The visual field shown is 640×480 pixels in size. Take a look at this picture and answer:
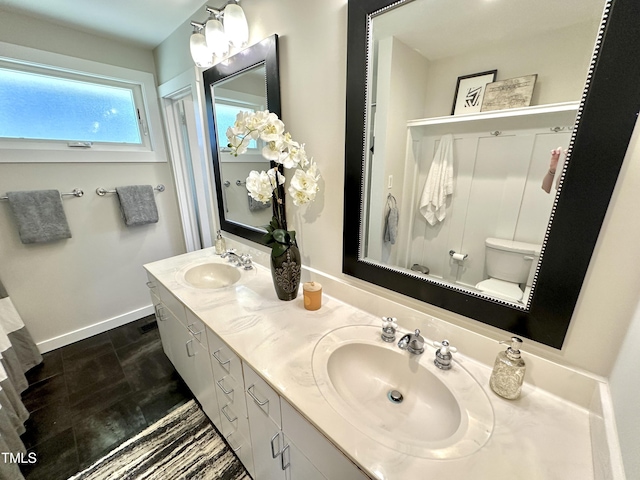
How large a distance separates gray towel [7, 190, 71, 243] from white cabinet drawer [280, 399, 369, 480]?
2.06 metres

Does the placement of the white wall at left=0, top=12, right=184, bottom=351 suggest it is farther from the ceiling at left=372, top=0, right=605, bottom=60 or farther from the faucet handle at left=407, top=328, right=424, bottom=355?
the faucet handle at left=407, top=328, right=424, bottom=355

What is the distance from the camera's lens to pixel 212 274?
163cm

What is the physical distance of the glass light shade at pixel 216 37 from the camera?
4.10 ft

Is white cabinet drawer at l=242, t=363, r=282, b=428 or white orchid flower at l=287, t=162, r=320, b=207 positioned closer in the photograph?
white cabinet drawer at l=242, t=363, r=282, b=428

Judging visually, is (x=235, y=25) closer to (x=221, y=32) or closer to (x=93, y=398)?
(x=221, y=32)

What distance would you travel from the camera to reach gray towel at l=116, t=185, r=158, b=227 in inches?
78.3

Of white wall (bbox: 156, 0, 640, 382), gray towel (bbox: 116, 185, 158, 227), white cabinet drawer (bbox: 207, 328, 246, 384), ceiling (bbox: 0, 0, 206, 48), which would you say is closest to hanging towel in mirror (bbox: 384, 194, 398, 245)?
white wall (bbox: 156, 0, 640, 382)

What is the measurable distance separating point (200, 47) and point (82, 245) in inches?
66.1

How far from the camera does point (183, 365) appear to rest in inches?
56.4

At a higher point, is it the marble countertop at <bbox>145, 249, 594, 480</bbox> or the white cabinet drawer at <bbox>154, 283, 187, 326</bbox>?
the marble countertop at <bbox>145, 249, 594, 480</bbox>

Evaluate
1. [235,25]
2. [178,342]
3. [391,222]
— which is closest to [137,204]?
[178,342]

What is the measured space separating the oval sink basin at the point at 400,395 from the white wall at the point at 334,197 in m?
0.18

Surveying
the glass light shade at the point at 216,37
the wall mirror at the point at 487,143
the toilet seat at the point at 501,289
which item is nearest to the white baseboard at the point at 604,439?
the wall mirror at the point at 487,143

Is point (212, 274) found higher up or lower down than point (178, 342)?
higher up
